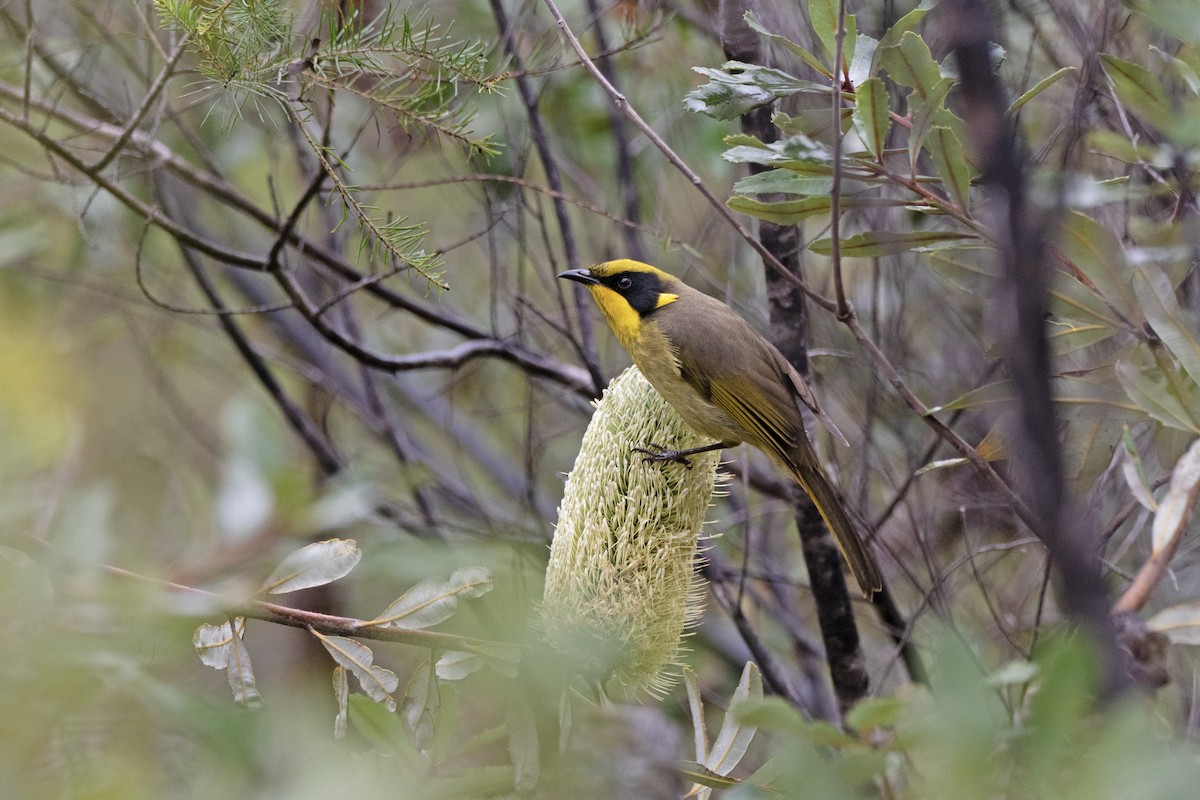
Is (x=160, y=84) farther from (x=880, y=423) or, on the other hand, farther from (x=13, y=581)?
(x=880, y=423)

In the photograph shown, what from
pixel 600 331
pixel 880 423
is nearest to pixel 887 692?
pixel 880 423

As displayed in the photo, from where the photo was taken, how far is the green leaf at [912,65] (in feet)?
6.53

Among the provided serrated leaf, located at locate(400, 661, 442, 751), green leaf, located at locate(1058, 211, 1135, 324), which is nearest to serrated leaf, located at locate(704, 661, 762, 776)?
serrated leaf, located at locate(400, 661, 442, 751)

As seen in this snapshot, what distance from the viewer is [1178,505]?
1528mm

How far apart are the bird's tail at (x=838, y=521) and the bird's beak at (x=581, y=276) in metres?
0.84

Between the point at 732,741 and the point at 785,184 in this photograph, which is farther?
the point at 785,184

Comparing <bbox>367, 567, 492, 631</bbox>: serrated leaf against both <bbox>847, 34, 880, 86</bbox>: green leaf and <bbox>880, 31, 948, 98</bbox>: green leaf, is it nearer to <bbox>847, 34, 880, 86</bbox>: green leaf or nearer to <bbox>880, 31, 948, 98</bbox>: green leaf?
<bbox>880, 31, 948, 98</bbox>: green leaf

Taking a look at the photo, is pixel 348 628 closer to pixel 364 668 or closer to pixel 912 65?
pixel 364 668

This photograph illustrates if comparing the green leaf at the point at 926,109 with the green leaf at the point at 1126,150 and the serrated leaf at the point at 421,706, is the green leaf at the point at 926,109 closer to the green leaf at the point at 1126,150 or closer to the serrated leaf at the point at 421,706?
the green leaf at the point at 1126,150

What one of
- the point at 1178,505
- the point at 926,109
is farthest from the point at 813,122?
the point at 1178,505

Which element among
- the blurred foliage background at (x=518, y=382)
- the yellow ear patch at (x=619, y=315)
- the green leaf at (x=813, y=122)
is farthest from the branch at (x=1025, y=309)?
the yellow ear patch at (x=619, y=315)

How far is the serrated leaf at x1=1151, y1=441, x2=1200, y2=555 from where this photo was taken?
4.84 ft

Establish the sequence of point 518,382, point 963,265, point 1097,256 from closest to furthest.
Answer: point 1097,256
point 963,265
point 518,382

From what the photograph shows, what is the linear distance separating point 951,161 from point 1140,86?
14.9 inches
